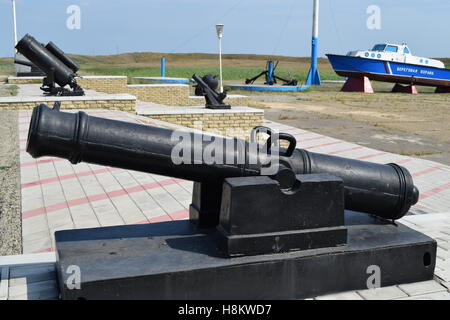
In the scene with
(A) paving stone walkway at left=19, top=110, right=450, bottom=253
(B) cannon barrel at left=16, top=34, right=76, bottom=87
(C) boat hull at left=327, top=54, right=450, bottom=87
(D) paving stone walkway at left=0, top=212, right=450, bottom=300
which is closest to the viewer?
(D) paving stone walkway at left=0, top=212, right=450, bottom=300

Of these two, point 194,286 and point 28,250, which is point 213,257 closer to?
point 194,286

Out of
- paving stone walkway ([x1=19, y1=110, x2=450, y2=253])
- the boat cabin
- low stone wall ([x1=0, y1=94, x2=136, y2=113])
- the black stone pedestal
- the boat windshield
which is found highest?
the boat windshield

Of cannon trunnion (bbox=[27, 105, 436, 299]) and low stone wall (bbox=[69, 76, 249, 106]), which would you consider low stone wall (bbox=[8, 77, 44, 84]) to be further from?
cannon trunnion (bbox=[27, 105, 436, 299])

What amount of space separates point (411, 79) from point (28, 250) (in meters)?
30.5

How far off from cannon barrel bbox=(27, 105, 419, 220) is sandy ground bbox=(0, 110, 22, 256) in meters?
2.11

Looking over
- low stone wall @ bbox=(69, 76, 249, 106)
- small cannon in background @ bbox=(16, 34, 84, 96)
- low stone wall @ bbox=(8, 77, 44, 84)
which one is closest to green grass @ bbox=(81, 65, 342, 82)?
low stone wall @ bbox=(8, 77, 44, 84)

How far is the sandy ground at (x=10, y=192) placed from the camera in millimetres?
4754

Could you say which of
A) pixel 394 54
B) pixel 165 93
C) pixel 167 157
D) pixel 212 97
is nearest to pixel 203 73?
pixel 394 54

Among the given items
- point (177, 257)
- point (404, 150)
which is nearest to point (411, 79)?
point (404, 150)

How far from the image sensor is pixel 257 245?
9.81ft

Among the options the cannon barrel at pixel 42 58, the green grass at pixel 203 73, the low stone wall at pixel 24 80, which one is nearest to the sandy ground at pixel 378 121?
the cannon barrel at pixel 42 58

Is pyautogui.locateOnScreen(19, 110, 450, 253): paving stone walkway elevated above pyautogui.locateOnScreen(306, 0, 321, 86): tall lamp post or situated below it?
below

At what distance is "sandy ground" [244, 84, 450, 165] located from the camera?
39.3ft

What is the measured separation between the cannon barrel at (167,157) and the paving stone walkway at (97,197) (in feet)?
6.80
